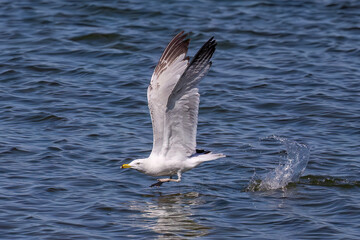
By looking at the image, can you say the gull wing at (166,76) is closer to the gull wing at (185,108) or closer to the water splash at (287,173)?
the gull wing at (185,108)

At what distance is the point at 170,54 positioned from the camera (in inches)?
306

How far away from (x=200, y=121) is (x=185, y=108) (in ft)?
10.4

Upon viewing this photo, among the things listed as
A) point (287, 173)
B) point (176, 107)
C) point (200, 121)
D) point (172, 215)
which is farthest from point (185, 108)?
point (200, 121)

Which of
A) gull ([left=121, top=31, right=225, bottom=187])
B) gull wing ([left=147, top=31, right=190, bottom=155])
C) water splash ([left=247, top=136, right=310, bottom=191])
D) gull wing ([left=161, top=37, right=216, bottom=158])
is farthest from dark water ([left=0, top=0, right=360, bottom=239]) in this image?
gull wing ([left=147, top=31, right=190, bottom=155])

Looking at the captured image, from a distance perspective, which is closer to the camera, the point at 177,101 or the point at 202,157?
the point at 177,101

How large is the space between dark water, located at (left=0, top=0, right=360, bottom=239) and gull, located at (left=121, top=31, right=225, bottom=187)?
39 cm

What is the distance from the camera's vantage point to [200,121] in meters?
10.8

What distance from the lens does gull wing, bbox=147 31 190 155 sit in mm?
7730

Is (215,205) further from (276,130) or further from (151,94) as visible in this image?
(276,130)

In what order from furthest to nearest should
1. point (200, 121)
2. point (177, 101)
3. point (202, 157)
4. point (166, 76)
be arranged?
point (200, 121)
point (202, 157)
point (166, 76)
point (177, 101)

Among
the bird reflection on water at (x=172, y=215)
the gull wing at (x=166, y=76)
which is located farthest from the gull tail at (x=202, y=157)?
the gull wing at (x=166, y=76)

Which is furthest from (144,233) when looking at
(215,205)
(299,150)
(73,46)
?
(73,46)

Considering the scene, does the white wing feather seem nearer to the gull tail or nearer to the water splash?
the gull tail

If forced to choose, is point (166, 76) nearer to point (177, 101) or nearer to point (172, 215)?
point (177, 101)
